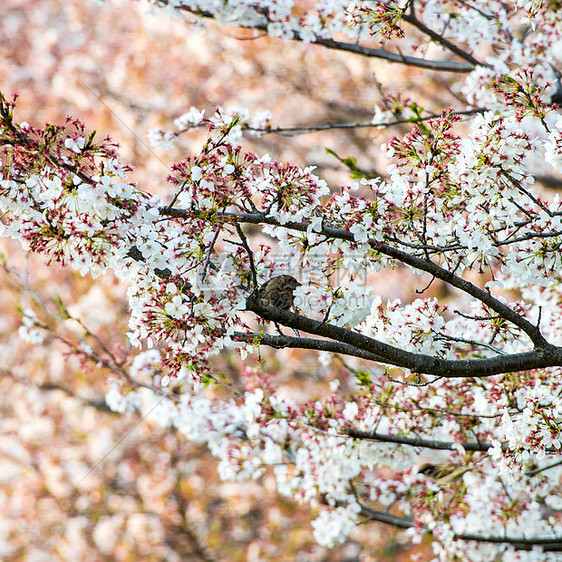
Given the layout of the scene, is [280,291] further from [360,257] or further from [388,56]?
[388,56]

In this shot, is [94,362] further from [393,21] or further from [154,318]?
[393,21]

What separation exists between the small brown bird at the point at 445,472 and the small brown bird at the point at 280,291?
160cm

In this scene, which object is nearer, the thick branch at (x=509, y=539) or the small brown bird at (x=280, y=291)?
the small brown bird at (x=280, y=291)

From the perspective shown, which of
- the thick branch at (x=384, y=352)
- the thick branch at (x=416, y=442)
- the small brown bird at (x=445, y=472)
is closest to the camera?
the thick branch at (x=384, y=352)

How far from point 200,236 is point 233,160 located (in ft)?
0.93

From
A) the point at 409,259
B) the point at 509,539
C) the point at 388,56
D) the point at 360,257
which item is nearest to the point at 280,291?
the point at 360,257

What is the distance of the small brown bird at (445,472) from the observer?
3.41 m

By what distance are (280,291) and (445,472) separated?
194 centimetres

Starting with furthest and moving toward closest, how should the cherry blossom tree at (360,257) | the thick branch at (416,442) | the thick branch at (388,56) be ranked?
the thick branch at (388,56), the thick branch at (416,442), the cherry blossom tree at (360,257)

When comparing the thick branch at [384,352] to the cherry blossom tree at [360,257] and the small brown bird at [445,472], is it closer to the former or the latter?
the cherry blossom tree at [360,257]

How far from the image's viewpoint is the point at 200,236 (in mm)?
2121

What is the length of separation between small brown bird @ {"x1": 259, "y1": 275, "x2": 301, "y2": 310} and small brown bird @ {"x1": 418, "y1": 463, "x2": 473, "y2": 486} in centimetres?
160

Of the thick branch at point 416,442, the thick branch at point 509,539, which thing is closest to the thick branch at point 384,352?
the thick branch at point 416,442

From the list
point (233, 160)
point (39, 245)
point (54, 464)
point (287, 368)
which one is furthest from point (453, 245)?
point (54, 464)
